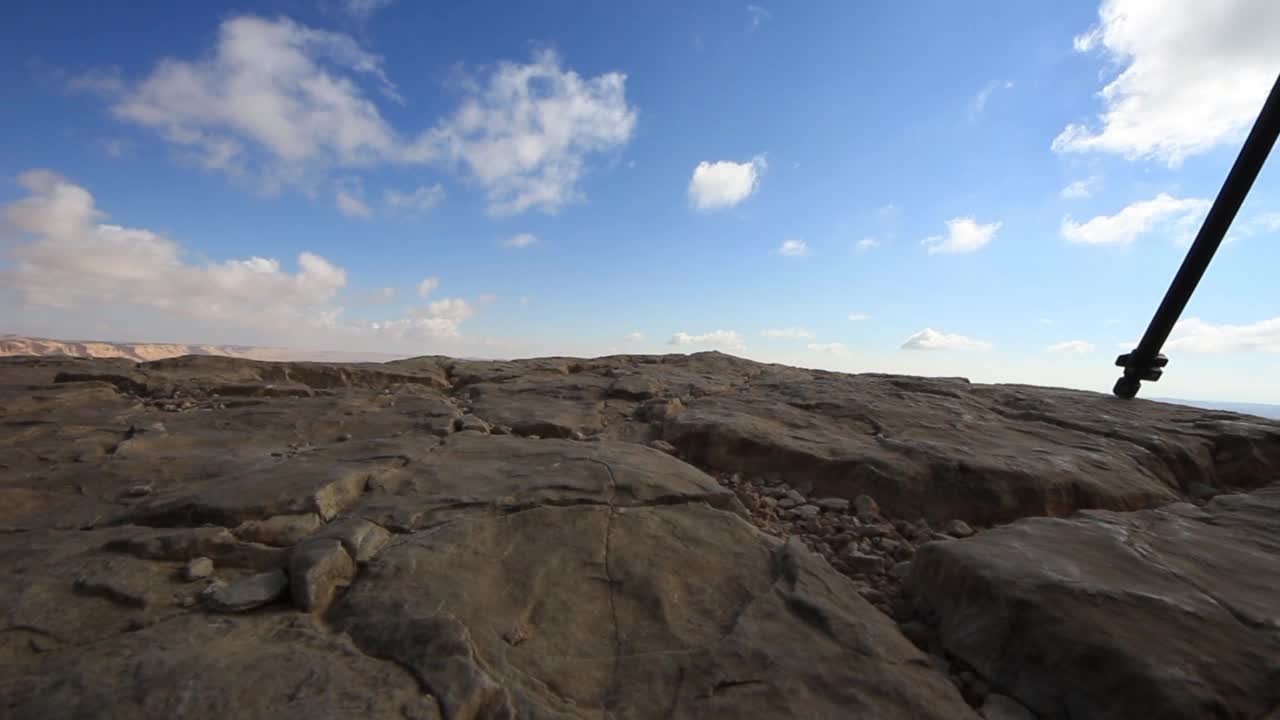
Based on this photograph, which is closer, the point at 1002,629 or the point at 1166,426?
the point at 1002,629

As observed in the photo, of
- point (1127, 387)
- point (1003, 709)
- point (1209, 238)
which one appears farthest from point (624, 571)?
point (1127, 387)

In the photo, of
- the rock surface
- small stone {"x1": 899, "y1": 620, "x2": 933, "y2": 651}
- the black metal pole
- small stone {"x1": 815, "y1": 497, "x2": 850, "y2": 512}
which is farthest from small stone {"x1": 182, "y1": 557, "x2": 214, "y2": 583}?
the black metal pole

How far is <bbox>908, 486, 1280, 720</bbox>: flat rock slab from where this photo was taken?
137 cm

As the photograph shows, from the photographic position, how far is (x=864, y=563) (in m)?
2.28

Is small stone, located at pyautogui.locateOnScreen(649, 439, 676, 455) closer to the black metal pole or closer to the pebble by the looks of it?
the pebble

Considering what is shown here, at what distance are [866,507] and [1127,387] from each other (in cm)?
487

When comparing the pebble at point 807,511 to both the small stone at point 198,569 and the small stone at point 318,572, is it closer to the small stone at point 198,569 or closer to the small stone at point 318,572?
the small stone at point 318,572

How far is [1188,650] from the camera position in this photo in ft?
4.82

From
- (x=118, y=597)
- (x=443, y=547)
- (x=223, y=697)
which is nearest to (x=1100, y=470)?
(x=443, y=547)

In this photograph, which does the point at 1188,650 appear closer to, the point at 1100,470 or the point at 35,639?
the point at 1100,470

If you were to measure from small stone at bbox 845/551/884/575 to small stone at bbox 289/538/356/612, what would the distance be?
200cm

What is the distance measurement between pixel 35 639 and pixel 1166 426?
6.67 metres

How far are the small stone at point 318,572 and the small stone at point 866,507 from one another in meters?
2.42

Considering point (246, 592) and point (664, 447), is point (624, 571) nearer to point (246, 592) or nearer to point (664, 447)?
point (246, 592)
